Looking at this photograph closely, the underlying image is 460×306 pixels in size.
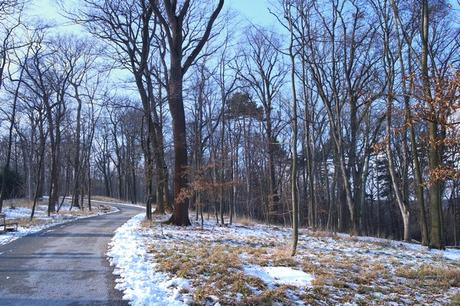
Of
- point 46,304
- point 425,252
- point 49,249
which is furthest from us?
point 425,252

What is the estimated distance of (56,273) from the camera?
8.16 meters

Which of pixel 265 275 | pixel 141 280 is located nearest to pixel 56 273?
pixel 141 280

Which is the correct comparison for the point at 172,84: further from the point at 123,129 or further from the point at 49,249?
the point at 123,129

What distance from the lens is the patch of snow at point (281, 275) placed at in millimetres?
7793

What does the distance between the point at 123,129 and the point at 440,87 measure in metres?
54.5

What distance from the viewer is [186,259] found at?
360 inches

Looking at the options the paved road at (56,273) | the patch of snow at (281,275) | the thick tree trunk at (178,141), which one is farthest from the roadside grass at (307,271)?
the thick tree trunk at (178,141)

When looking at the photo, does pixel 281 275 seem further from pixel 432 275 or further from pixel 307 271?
pixel 432 275

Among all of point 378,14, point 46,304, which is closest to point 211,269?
point 46,304

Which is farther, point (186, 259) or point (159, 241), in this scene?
point (159, 241)

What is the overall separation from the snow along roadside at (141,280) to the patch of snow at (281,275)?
165 cm

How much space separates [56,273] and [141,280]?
1.98 m

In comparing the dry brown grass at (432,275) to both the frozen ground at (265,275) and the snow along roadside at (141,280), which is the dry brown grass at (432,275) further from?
the snow along roadside at (141,280)

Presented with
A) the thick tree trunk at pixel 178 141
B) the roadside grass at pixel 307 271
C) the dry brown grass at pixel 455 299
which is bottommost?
the dry brown grass at pixel 455 299
